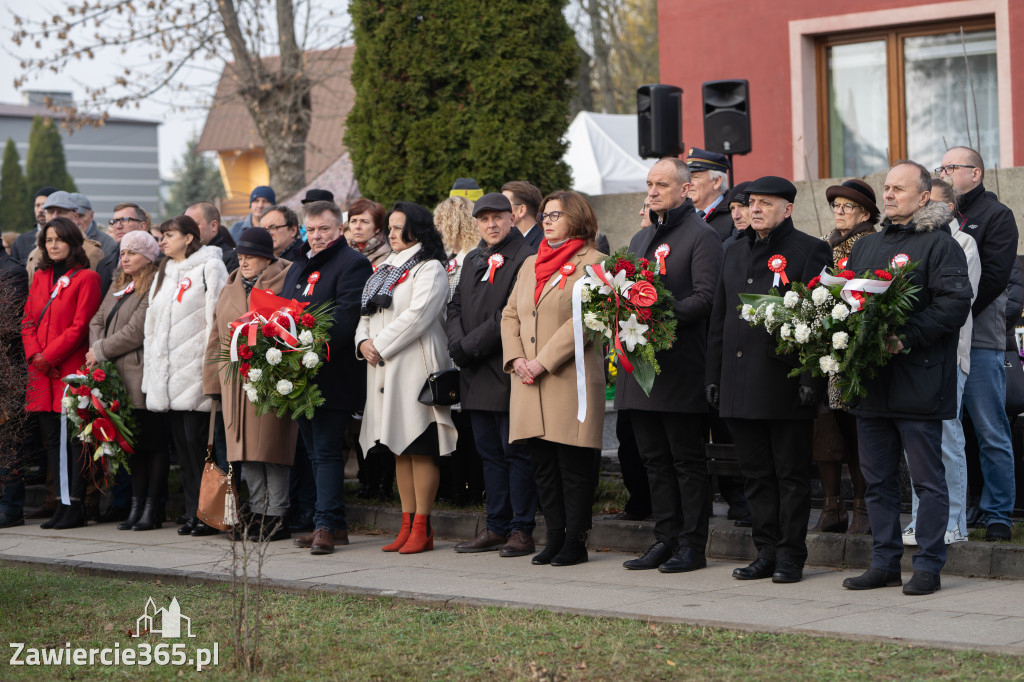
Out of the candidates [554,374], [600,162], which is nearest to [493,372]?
[554,374]

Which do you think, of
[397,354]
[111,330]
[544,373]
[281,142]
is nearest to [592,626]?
[544,373]

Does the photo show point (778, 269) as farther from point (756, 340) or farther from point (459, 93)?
point (459, 93)

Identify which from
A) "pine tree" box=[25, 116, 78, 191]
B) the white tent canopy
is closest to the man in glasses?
the white tent canopy

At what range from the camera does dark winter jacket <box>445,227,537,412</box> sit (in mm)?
8938

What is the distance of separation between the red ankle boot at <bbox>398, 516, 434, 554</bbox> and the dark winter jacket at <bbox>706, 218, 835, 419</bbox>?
2.48m

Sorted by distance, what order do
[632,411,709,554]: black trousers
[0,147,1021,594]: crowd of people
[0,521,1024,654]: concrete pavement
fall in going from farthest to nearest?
1. [632,411,709,554]: black trousers
2. [0,147,1021,594]: crowd of people
3. [0,521,1024,654]: concrete pavement

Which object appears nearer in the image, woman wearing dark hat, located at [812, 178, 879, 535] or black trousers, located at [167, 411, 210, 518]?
woman wearing dark hat, located at [812, 178, 879, 535]

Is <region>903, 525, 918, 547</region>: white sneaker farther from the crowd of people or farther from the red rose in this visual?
the red rose

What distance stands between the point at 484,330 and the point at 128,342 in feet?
11.1

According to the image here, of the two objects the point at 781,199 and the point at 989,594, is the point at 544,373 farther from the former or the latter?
the point at 989,594

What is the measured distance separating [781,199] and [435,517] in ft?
12.5

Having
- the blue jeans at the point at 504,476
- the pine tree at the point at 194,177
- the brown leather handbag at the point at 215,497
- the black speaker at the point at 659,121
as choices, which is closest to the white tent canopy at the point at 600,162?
the black speaker at the point at 659,121

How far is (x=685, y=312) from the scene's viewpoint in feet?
26.2

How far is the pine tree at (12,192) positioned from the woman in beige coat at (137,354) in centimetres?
5952
